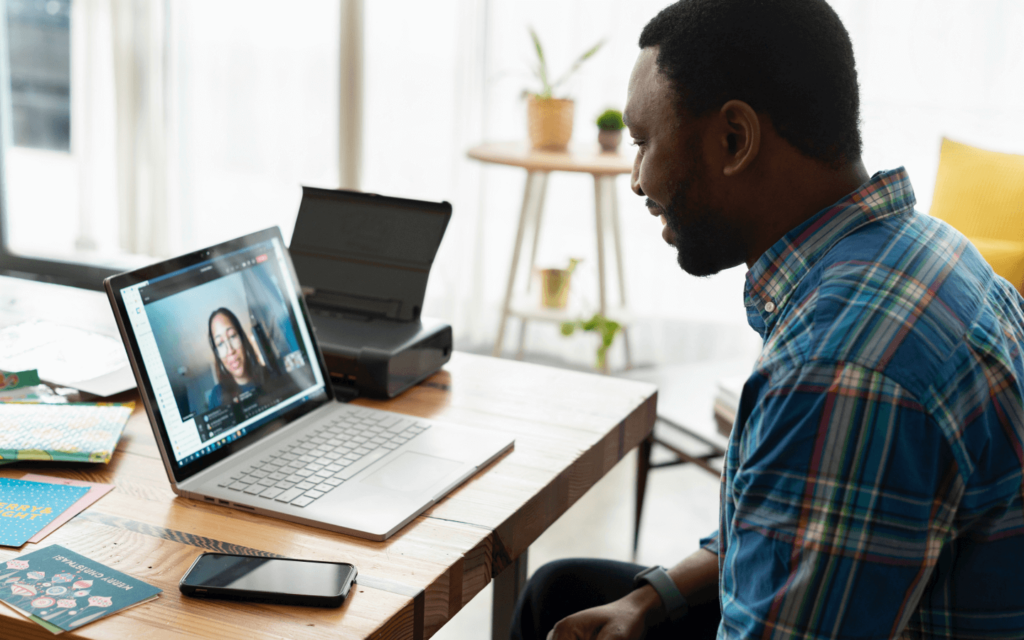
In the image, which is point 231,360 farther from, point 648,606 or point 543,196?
point 543,196

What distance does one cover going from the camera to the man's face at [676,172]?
840 mm

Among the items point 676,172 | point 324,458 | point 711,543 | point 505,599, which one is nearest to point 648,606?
point 711,543

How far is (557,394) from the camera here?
1.30 metres

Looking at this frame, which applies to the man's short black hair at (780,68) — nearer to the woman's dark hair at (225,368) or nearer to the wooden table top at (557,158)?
the woman's dark hair at (225,368)

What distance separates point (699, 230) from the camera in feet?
2.89

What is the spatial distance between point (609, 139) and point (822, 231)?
214 centimetres

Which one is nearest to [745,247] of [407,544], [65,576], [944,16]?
[407,544]

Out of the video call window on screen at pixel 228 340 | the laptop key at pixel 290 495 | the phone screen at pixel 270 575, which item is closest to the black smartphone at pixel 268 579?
the phone screen at pixel 270 575

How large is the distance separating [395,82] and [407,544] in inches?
111

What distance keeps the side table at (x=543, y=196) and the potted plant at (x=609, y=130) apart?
0.03 m

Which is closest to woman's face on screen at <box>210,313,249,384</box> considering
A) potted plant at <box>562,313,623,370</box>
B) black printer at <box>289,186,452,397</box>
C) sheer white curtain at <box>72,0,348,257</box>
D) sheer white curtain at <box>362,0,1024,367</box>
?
black printer at <box>289,186,452,397</box>

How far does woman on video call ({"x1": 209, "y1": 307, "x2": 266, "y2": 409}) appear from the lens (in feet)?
3.37

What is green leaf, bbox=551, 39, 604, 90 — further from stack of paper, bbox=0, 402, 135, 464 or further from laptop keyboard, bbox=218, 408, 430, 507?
stack of paper, bbox=0, 402, 135, 464

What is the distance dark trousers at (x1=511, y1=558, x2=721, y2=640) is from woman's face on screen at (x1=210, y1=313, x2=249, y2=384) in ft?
1.47
